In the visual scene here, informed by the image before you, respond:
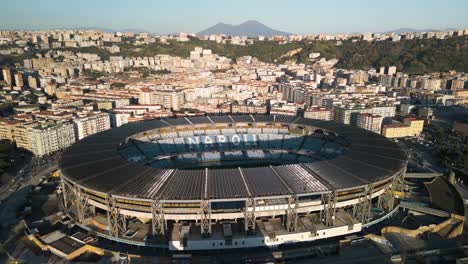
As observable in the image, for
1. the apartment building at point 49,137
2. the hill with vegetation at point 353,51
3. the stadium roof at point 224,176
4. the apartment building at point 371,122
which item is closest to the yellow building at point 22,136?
the apartment building at point 49,137

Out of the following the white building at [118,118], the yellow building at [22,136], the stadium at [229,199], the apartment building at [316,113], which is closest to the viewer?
the stadium at [229,199]

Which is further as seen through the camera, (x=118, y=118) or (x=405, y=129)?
(x=118, y=118)

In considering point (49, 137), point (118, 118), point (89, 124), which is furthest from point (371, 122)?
point (49, 137)

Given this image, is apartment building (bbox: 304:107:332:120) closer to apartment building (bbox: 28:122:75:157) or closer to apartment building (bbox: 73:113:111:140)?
apartment building (bbox: 73:113:111:140)

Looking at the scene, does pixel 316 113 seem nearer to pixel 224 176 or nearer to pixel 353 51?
pixel 224 176

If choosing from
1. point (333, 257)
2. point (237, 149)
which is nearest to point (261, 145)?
point (237, 149)

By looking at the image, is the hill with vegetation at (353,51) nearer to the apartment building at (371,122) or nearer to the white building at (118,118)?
the apartment building at (371,122)
